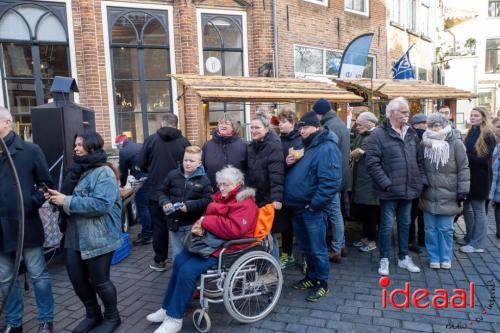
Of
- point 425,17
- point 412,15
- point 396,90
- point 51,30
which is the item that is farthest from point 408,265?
point 425,17

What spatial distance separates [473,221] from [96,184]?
175 inches

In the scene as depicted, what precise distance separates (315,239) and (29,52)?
7.11 m

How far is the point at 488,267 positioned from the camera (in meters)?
4.30

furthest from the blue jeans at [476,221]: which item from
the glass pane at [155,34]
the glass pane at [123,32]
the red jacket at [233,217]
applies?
the glass pane at [123,32]

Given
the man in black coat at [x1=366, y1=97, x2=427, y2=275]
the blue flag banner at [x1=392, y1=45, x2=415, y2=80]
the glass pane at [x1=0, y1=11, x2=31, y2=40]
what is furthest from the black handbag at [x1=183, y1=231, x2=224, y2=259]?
the blue flag banner at [x1=392, y1=45, x2=415, y2=80]

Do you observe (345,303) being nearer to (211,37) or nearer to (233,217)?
(233,217)

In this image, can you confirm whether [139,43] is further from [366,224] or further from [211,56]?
[366,224]

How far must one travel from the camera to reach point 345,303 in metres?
3.59

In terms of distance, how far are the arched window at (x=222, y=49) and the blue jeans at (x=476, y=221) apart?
583 centimetres

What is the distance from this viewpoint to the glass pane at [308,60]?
1066 cm

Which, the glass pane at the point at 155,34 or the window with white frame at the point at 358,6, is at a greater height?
the window with white frame at the point at 358,6

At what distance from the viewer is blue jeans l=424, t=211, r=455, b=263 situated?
4.28 meters

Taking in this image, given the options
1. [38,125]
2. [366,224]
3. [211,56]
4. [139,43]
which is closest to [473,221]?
[366,224]

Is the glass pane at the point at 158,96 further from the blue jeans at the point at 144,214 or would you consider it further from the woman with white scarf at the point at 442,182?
the woman with white scarf at the point at 442,182
